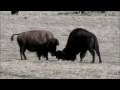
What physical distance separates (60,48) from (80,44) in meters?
5.64

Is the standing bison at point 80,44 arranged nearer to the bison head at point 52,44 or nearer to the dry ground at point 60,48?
the bison head at point 52,44

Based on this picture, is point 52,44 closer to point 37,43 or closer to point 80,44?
point 37,43

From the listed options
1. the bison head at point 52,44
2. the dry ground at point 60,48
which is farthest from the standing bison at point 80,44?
the dry ground at point 60,48

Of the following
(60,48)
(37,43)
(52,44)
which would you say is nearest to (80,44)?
(52,44)

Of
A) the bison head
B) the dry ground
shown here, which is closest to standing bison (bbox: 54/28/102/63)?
the bison head

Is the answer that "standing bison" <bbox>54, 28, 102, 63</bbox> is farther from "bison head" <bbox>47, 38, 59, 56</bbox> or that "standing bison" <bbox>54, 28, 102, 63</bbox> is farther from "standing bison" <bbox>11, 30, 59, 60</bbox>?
"standing bison" <bbox>11, 30, 59, 60</bbox>

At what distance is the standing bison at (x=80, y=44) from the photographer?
53.4 ft

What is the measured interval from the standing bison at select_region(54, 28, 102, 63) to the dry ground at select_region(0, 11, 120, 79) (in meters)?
0.44

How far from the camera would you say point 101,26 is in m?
30.2

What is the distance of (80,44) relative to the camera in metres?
16.5

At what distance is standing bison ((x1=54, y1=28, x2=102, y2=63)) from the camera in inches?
640
